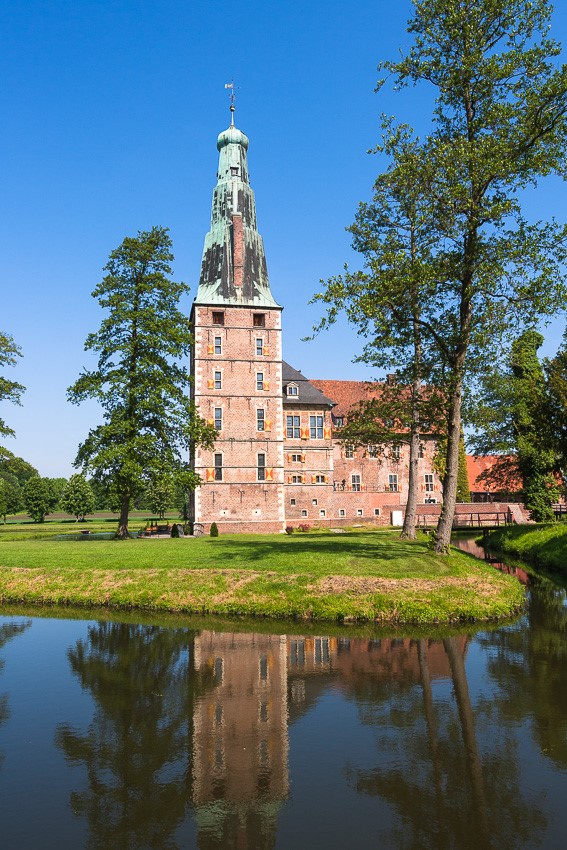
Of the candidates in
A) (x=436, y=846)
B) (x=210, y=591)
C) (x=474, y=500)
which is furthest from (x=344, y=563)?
(x=474, y=500)

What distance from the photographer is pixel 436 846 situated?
632 cm

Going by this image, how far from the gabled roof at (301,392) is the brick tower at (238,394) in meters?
6.55

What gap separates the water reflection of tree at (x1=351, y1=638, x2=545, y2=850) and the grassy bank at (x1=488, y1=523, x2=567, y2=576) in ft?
64.3

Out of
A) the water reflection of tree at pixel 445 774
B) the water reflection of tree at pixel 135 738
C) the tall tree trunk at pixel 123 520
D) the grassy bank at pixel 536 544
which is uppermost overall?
the tall tree trunk at pixel 123 520

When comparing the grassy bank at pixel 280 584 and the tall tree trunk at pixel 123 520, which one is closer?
the grassy bank at pixel 280 584

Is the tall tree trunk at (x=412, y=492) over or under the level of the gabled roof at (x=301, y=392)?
under

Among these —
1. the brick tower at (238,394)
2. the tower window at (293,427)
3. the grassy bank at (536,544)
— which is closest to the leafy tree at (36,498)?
the tower window at (293,427)

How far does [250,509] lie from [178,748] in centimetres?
3597

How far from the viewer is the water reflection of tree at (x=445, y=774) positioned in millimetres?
6602

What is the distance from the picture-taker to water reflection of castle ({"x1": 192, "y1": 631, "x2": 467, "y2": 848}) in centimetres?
708

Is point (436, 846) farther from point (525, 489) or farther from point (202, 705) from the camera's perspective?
point (525, 489)

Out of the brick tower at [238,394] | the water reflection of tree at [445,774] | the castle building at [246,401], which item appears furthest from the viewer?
the castle building at [246,401]

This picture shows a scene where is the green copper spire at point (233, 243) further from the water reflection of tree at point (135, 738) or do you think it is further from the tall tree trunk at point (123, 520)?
the water reflection of tree at point (135, 738)

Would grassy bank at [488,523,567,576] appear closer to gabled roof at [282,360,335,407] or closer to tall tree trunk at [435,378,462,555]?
tall tree trunk at [435,378,462,555]
